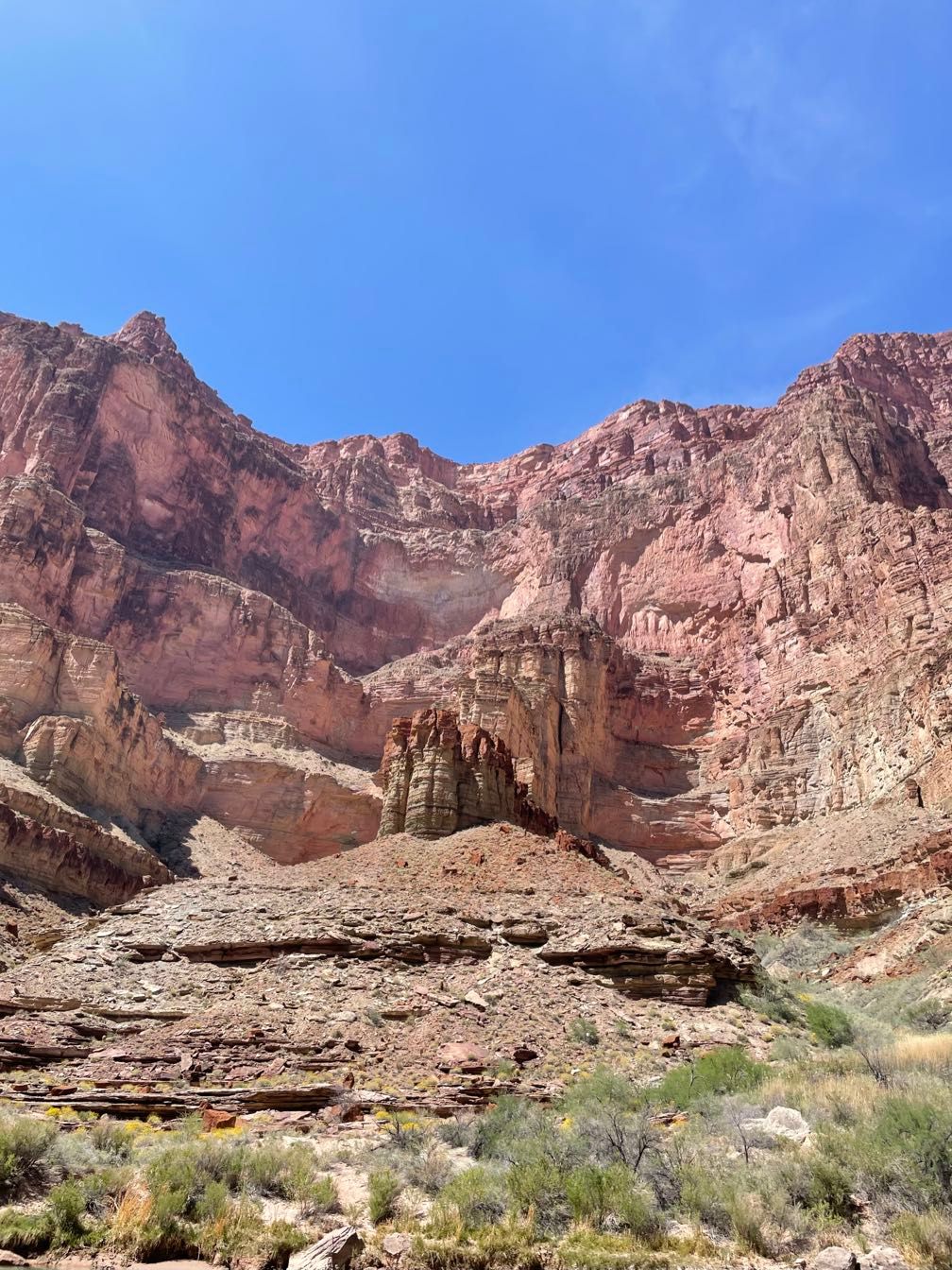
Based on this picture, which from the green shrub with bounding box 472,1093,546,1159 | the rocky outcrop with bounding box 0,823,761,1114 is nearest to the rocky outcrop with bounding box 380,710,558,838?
the rocky outcrop with bounding box 0,823,761,1114

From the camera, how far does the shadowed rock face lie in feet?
207

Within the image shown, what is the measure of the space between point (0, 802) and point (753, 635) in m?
63.0

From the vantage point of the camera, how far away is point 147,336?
12306 cm

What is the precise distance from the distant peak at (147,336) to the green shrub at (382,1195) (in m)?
118

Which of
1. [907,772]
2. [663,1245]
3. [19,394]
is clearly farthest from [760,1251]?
[19,394]

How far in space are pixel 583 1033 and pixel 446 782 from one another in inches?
618

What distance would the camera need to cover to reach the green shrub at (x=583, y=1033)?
1911 centimetres

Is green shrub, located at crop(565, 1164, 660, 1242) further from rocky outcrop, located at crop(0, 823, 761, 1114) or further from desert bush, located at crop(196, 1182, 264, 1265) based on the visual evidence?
rocky outcrop, located at crop(0, 823, 761, 1114)

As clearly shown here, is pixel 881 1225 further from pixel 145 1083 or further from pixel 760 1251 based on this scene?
pixel 145 1083

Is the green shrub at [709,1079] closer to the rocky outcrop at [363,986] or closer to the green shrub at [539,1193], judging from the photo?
the rocky outcrop at [363,986]

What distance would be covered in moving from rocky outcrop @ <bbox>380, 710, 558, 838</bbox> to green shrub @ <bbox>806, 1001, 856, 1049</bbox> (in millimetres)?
14022

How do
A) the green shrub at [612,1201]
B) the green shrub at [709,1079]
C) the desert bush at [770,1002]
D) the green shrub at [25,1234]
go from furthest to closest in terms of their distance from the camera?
the desert bush at [770,1002], the green shrub at [709,1079], the green shrub at [612,1201], the green shrub at [25,1234]

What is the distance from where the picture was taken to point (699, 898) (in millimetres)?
55125

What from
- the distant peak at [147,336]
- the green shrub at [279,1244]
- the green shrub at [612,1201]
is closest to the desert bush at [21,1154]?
the green shrub at [279,1244]
